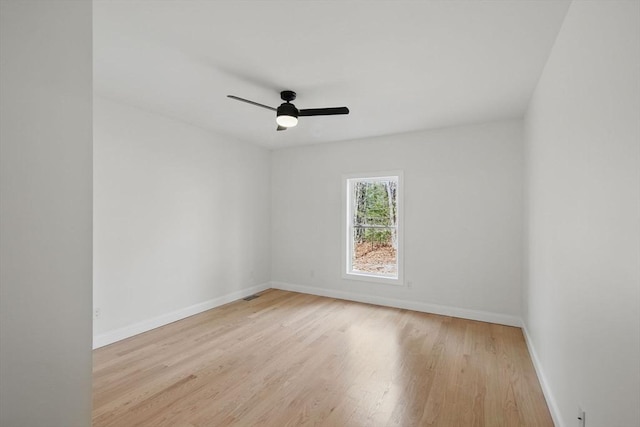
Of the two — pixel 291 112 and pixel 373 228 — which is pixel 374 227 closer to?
pixel 373 228

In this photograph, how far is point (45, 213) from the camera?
1.09 meters

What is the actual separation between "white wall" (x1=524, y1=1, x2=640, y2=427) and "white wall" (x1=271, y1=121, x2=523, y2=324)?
1595 millimetres

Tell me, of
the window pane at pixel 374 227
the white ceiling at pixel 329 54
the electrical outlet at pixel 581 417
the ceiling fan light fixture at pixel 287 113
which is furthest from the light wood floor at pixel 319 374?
the white ceiling at pixel 329 54

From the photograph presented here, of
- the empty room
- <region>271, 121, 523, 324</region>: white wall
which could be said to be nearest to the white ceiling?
the empty room

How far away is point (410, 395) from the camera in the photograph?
2379 millimetres

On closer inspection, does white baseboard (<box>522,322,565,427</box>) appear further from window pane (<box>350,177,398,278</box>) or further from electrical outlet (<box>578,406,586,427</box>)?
window pane (<box>350,177,398,278</box>)

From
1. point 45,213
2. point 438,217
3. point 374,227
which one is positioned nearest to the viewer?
point 45,213

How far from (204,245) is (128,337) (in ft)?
4.85

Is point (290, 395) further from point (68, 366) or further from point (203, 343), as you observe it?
point (68, 366)

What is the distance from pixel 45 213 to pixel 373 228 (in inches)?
172

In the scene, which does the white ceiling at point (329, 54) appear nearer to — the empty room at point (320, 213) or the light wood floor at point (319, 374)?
the empty room at point (320, 213)

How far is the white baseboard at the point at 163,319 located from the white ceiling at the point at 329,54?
2613mm

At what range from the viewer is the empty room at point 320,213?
3.62 feet

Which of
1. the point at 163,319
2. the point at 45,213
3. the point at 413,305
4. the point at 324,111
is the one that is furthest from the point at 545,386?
the point at 163,319
